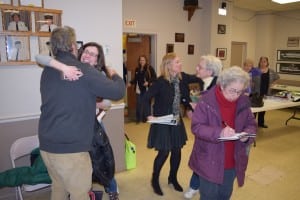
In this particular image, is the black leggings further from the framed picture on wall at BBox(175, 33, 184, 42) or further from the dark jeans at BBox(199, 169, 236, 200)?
the framed picture on wall at BBox(175, 33, 184, 42)

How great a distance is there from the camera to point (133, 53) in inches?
245

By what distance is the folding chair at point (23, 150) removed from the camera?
91.6 inches

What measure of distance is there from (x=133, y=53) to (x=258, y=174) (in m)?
3.91

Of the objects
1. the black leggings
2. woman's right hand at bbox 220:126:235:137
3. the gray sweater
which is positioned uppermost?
the gray sweater

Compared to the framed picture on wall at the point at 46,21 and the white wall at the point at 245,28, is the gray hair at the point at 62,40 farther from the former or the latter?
the white wall at the point at 245,28

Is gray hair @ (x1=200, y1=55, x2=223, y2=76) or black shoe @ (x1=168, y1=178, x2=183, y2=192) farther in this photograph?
black shoe @ (x1=168, y1=178, x2=183, y2=192)

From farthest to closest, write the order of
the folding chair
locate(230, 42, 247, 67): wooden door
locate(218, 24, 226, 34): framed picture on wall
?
locate(230, 42, 247, 67): wooden door, locate(218, 24, 226, 34): framed picture on wall, the folding chair

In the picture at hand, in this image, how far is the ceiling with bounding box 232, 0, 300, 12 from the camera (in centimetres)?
672

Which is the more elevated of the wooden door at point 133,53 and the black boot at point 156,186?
the wooden door at point 133,53

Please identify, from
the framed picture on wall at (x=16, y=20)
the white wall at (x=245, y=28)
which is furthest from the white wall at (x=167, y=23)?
the framed picture on wall at (x=16, y=20)

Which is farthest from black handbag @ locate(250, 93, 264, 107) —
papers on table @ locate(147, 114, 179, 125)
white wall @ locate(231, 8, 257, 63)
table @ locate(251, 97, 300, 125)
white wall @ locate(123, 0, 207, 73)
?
white wall @ locate(231, 8, 257, 63)

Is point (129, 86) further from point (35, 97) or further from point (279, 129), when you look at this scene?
point (35, 97)

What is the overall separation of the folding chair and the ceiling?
19.0 ft

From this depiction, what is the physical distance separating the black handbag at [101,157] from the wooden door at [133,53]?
417 cm
